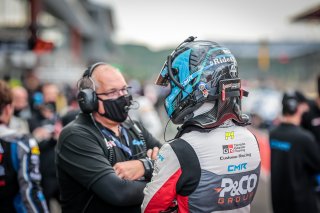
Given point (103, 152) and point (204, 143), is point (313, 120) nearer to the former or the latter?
point (103, 152)

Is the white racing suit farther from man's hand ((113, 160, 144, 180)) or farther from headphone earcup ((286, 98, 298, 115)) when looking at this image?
headphone earcup ((286, 98, 298, 115))

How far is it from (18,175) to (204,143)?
1690mm

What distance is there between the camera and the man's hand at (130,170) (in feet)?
9.85

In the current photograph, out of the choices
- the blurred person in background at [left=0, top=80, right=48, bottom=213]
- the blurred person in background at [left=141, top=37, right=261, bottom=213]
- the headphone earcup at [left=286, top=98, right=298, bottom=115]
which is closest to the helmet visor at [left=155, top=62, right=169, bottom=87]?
the blurred person in background at [left=141, top=37, right=261, bottom=213]

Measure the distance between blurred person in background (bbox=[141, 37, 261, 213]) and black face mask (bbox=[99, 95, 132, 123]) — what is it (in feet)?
2.83

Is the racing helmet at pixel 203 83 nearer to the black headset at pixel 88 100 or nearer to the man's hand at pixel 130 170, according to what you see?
the man's hand at pixel 130 170

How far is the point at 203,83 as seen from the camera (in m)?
2.42

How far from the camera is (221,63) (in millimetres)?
2477

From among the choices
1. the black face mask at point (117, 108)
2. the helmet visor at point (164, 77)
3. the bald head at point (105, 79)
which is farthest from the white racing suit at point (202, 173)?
the bald head at point (105, 79)

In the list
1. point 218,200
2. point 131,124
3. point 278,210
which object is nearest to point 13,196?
point 131,124

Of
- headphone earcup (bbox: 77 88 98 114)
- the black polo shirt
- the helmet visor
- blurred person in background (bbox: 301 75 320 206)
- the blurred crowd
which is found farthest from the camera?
blurred person in background (bbox: 301 75 320 206)

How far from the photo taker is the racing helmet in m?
2.43

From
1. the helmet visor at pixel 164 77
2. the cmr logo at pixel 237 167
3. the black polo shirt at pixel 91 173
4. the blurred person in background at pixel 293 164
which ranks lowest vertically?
the blurred person in background at pixel 293 164

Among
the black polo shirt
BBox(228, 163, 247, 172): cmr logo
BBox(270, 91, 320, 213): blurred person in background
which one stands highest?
BBox(228, 163, 247, 172): cmr logo
